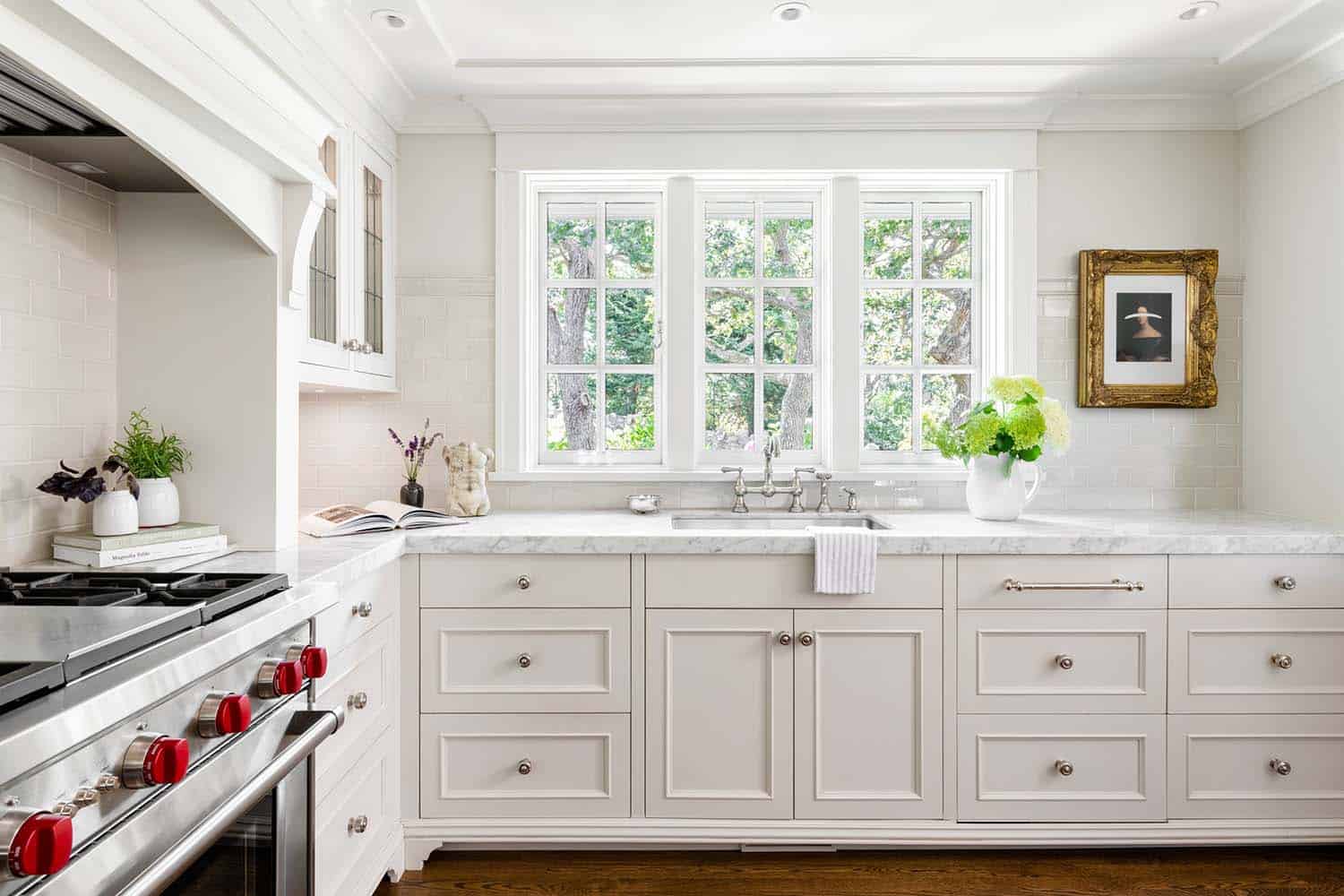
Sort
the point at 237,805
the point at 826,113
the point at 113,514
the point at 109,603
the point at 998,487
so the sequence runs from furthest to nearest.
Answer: the point at 826,113 < the point at 998,487 < the point at 113,514 < the point at 109,603 < the point at 237,805

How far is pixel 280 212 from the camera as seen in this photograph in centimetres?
192

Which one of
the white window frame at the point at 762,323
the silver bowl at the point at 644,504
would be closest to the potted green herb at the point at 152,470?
the silver bowl at the point at 644,504

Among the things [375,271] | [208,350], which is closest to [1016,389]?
[375,271]

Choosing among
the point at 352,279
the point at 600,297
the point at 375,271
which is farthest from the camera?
the point at 600,297

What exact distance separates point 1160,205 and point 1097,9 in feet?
2.95

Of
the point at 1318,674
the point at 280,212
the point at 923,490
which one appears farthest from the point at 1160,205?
the point at 280,212

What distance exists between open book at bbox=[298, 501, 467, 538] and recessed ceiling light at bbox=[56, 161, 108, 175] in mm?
959

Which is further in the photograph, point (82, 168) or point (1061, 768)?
point (1061, 768)

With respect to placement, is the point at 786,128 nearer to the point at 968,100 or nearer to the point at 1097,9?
the point at 968,100

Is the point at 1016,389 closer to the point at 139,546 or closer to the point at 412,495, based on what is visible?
the point at 412,495

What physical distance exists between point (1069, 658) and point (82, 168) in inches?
105

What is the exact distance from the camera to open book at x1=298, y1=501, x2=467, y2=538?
2.19 metres

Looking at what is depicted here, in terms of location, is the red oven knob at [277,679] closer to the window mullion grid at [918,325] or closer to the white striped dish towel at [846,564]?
the white striped dish towel at [846,564]

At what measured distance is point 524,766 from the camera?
223 cm
